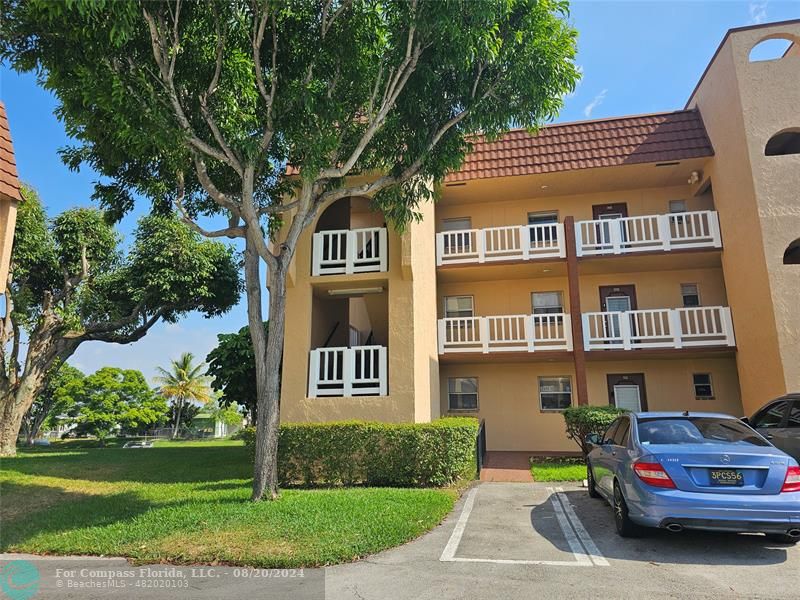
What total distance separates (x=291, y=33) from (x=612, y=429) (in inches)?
350

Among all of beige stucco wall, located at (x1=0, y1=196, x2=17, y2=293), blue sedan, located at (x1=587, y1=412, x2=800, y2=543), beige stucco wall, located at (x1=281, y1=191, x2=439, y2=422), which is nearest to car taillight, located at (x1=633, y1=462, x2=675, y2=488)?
blue sedan, located at (x1=587, y1=412, x2=800, y2=543)

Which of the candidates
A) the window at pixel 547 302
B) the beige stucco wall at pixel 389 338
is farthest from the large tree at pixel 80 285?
the window at pixel 547 302

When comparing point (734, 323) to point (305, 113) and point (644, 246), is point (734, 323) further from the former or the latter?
point (305, 113)

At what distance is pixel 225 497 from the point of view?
866cm

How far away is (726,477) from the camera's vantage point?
5312 millimetres

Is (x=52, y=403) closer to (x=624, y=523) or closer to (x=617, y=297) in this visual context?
(x=617, y=297)

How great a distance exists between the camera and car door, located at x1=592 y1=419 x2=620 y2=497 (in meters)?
6.76

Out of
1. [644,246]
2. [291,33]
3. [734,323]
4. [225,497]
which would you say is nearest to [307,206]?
[291,33]

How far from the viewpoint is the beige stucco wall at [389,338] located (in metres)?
11.5

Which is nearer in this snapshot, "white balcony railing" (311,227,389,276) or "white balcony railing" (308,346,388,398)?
"white balcony railing" (308,346,388,398)

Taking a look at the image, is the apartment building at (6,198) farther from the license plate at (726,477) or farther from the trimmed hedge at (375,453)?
the license plate at (726,477)

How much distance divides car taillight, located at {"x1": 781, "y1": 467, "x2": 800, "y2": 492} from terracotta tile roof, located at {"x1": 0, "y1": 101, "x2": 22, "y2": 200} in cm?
1263

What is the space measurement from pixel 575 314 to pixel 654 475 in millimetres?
9541

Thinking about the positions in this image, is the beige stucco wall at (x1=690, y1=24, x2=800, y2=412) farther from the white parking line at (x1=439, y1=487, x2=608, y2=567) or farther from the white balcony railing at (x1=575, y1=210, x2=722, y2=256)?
the white parking line at (x1=439, y1=487, x2=608, y2=567)
